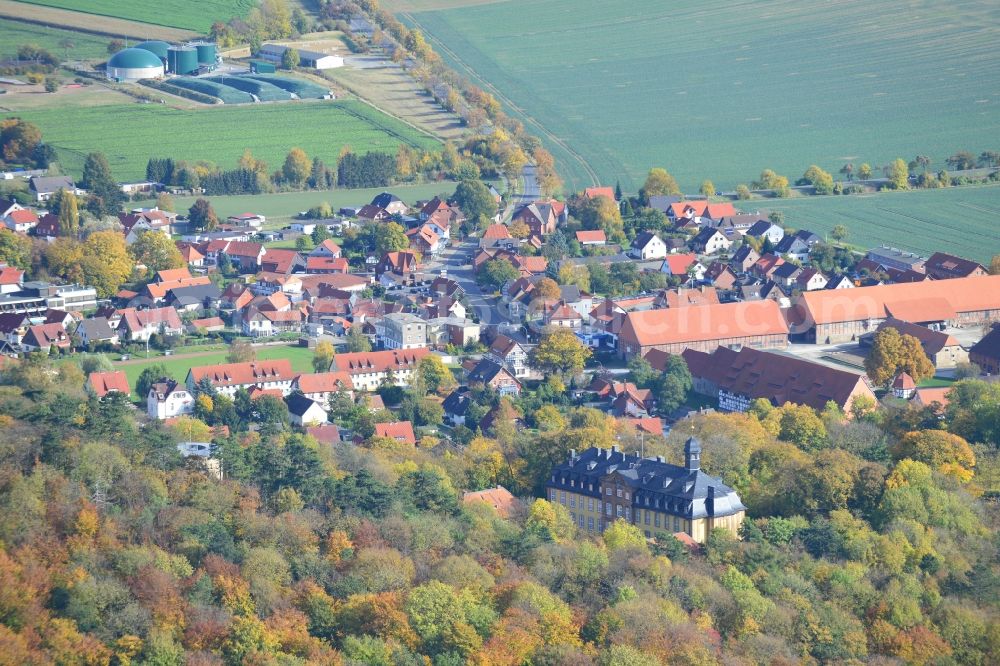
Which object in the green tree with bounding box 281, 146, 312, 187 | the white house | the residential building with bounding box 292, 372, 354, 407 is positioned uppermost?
the green tree with bounding box 281, 146, 312, 187

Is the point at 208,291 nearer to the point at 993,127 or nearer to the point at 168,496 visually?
the point at 168,496

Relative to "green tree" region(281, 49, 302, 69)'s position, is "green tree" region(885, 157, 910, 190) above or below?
below

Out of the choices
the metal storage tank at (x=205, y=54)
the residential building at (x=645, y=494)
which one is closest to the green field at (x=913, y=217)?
the residential building at (x=645, y=494)

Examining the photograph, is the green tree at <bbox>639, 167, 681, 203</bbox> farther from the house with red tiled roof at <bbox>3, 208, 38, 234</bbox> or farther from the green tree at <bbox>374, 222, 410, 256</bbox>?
the house with red tiled roof at <bbox>3, 208, 38, 234</bbox>

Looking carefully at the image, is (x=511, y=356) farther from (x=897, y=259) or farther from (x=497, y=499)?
(x=897, y=259)

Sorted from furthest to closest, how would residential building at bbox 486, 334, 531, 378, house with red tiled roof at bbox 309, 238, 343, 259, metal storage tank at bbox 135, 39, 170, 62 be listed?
1. metal storage tank at bbox 135, 39, 170, 62
2. house with red tiled roof at bbox 309, 238, 343, 259
3. residential building at bbox 486, 334, 531, 378

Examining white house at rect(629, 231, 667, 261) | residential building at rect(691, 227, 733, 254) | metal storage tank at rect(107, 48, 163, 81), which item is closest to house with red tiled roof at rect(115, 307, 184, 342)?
white house at rect(629, 231, 667, 261)
